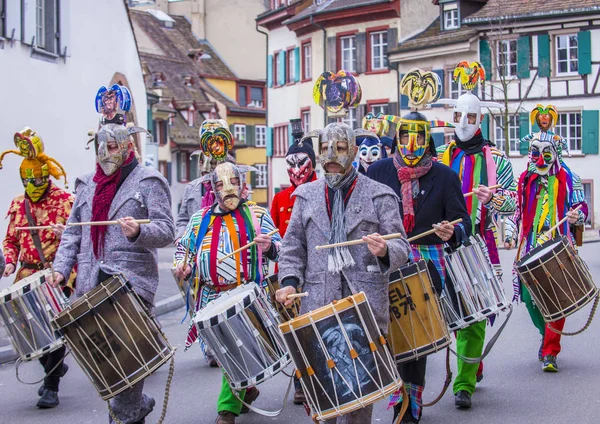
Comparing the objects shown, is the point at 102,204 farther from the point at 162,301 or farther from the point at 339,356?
the point at 162,301

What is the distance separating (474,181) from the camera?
26.9 feet

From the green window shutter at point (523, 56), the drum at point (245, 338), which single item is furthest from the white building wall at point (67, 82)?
the green window shutter at point (523, 56)

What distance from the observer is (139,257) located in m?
6.78

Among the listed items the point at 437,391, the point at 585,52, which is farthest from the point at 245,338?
the point at 585,52

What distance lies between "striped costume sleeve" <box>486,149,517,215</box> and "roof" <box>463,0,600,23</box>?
27.6 m

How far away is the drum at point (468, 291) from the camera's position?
277 inches

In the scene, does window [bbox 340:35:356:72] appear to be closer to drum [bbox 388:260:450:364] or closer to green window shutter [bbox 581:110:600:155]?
green window shutter [bbox 581:110:600:155]

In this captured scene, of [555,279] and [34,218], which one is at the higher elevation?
[34,218]

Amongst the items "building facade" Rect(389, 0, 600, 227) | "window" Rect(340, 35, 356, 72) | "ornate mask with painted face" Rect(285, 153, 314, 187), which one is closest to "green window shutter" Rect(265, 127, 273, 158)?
"window" Rect(340, 35, 356, 72)

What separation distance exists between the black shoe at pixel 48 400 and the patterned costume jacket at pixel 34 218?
1.11m

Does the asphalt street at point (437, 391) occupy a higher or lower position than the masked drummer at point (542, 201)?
lower

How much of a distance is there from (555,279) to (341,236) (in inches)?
131

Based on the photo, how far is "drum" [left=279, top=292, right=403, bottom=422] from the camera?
5.32 metres

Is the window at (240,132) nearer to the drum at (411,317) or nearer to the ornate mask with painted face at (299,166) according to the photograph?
the ornate mask with painted face at (299,166)
